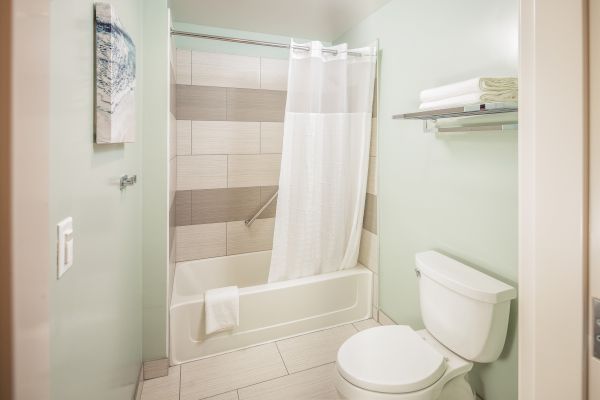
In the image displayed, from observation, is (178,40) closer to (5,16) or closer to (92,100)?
(92,100)

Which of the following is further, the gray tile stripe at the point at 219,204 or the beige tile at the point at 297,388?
the gray tile stripe at the point at 219,204

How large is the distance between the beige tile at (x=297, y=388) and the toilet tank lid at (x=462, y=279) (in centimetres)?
84

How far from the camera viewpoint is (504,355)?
148 centimetres

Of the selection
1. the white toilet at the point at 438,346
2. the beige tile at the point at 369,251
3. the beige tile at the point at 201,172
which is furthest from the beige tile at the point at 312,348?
the beige tile at the point at 201,172

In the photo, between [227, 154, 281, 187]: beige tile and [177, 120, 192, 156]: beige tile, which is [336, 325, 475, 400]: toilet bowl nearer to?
[227, 154, 281, 187]: beige tile

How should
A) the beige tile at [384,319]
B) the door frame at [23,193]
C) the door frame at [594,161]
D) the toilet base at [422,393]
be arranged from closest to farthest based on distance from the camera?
the door frame at [23,193], the door frame at [594,161], the toilet base at [422,393], the beige tile at [384,319]

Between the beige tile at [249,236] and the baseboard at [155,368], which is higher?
the beige tile at [249,236]

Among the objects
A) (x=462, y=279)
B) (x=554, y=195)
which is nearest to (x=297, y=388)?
(x=462, y=279)

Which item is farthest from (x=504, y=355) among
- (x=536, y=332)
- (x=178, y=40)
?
(x=178, y=40)

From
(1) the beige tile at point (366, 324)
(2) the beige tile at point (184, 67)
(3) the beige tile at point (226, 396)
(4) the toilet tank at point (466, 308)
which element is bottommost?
(3) the beige tile at point (226, 396)

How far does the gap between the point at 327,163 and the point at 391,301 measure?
1099 mm

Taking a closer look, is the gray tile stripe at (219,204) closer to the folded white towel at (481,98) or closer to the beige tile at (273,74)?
the beige tile at (273,74)

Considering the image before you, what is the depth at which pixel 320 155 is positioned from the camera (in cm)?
224

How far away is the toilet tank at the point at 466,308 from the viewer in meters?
1.35
